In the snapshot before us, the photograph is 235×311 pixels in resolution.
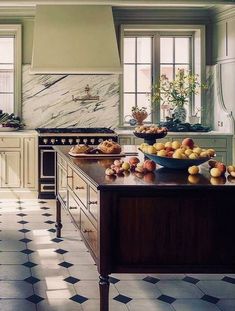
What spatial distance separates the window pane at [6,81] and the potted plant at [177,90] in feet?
7.18

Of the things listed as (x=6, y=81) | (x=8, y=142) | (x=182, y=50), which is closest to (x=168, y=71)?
(x=182, y=50)

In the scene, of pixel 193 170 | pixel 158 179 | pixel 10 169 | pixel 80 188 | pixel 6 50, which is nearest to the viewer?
pixel 158 179

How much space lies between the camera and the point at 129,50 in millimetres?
8414

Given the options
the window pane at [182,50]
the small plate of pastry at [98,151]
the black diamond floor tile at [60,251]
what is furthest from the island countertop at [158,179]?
the window pane at [182,50]

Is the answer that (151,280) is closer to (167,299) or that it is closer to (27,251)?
(167,299)

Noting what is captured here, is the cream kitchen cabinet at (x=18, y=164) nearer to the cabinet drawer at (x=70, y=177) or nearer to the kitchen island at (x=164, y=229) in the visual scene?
the cabinet drawer at (x=70, y=177)

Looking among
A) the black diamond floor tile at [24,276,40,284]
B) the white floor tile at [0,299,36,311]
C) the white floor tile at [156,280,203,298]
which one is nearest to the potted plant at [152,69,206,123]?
the white floor tile at [156,280,203,298]

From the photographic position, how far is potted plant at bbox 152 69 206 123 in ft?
27.1

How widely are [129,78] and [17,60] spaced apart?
1728 mm

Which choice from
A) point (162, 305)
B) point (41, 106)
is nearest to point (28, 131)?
point (41, 106)

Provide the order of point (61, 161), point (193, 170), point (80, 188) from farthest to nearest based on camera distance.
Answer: point (61, 161) → point (80, 188) → point (193, 170)

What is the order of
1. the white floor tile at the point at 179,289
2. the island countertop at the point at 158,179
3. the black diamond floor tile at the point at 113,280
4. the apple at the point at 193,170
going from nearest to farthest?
the island countertop at the point at 158,179 < the apple at the point at 193,170 < the white floor tile at the point at 179,289 < the black diamond floor tile at the point at 113,280

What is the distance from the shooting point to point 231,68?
7648mm

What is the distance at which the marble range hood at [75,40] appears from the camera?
768 centimetres
